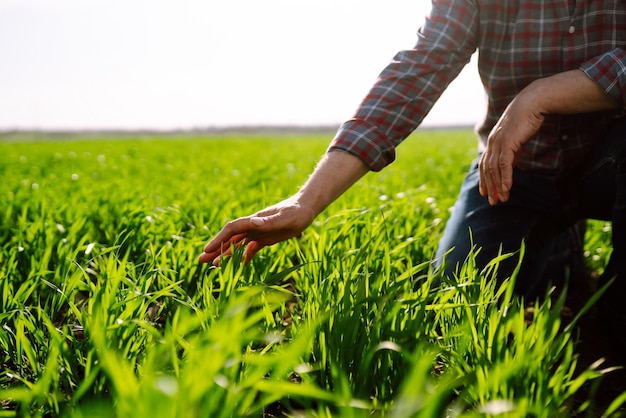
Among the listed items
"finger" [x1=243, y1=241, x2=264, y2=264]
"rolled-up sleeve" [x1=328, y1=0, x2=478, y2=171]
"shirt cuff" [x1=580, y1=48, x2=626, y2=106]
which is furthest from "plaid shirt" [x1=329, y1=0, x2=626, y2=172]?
"finger" [x1=243, y1=241, x2=264, y2=264]

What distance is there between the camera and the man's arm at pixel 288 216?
5.23 ft

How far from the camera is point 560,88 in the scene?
1.85 metres

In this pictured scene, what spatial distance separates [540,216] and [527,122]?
0.65m

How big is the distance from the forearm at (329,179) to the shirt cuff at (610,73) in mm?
758

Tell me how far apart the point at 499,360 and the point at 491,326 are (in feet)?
0.25

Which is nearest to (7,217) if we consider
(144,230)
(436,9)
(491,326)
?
(144,230)

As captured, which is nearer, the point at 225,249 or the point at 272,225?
the point at 272,225

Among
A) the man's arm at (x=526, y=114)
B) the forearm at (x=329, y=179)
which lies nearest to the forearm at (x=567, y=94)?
the man's arm at (x=526, y=114)

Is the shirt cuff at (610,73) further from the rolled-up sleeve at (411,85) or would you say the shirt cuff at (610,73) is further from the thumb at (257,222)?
the thumb at (257,222)

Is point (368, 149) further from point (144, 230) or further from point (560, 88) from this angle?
point (144, 230)

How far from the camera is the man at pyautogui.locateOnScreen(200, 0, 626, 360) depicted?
1.85 m

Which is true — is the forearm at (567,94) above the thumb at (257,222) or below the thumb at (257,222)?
above

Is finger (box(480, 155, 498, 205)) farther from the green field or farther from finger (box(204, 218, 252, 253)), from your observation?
finger (box(204, 218, 252, 253))

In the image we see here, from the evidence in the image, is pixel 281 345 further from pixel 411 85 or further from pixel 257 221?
pixel 411 85
